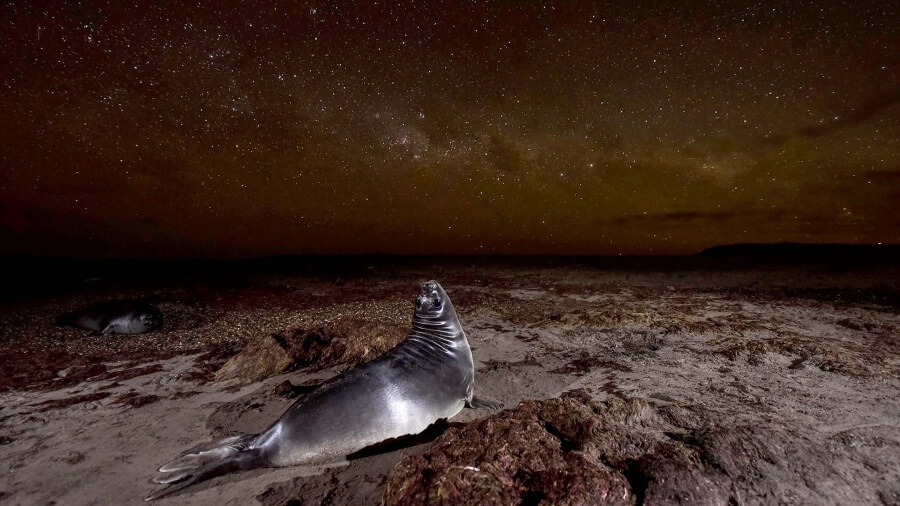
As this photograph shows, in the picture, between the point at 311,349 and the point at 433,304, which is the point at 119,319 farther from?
the point at 433,304

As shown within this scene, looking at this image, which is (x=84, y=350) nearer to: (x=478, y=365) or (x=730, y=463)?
(x=478, y=365)

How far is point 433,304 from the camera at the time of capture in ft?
16.1

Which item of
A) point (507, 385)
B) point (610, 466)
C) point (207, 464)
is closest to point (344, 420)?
point (207, 464)

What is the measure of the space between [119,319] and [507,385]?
36.1ft

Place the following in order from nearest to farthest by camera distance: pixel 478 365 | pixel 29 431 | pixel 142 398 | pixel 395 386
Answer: pixel 395 386 < pixel 29 431 < pixel 142 398 < pixel 478 365

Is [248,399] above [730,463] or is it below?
below

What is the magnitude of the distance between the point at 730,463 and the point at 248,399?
518 cm

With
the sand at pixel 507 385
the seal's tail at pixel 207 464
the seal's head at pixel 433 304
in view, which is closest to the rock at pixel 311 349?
the sand at pixel 507 385

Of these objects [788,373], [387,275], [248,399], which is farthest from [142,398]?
[387,275]

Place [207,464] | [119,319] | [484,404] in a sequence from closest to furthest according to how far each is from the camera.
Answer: [207,464] → [484,404] → [119,319]

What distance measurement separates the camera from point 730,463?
2.62 meters

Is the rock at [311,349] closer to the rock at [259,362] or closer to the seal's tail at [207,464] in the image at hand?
the rock at [259,362]

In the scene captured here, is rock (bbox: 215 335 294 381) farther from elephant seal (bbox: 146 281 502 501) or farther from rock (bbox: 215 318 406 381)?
elephant seal (bbox: 146 281 502 501)

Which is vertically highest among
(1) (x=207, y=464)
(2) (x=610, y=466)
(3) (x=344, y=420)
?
(2) (x=610, y=466)
